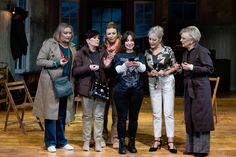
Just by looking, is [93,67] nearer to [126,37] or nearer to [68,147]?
[126,37]

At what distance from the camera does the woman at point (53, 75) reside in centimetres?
570

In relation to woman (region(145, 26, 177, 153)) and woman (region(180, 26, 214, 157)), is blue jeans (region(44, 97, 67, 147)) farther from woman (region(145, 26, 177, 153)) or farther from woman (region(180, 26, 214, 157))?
woman (region(180, 26, 214, 157))

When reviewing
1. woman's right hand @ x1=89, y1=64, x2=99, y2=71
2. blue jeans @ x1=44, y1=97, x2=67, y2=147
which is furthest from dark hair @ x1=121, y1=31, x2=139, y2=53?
blue jeans @ x1=44, y1=97, x2=67, y2=147

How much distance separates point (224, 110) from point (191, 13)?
5.13m

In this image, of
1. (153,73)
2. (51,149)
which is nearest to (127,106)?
(153,73)

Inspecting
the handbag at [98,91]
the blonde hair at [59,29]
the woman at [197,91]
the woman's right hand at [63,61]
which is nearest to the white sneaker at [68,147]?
the handbag at [98,91]

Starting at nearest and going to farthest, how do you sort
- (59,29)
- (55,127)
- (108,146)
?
(59,29) → (55,127) → (108,146)

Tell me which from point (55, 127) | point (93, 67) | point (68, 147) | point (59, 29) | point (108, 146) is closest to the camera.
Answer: point (93, 67)

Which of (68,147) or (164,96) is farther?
(68,147)

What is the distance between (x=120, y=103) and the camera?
5.68m

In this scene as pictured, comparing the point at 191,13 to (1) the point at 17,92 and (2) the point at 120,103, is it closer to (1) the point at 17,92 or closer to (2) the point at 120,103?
(1) the point at 17,92

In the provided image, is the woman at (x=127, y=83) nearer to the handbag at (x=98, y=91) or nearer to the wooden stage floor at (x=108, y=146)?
the handbag at (x=98, y=91)

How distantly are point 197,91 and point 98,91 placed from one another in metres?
1.18

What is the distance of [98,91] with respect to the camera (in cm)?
569
